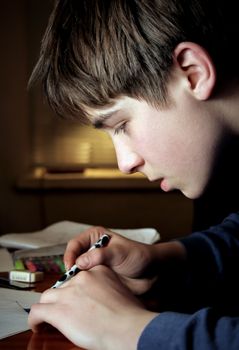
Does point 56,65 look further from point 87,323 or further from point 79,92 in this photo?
point 87,323

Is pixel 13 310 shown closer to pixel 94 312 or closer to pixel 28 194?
pixel 94 312

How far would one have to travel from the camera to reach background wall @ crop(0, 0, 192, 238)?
2.65 m

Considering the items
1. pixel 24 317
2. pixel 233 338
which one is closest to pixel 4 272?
pixel 24 317

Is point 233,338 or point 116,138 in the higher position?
point 116,138

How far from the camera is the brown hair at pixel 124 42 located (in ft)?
2.98

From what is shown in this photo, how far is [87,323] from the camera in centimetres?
71

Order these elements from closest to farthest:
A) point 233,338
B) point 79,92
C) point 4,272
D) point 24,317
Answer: point 233,338 → point 24,317 → point 79,92 → point 4,272

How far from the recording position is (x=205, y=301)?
95cm

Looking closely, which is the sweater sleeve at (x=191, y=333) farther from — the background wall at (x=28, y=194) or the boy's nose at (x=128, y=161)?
the background wall at (x=28, y=194)

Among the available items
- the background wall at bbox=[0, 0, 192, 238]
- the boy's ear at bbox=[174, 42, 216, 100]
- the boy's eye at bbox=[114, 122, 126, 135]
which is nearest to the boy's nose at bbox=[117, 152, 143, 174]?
the boy's eye at bbox=[114, 122, 126, 135]

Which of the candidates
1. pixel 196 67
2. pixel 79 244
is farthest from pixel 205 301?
pixel 196 67

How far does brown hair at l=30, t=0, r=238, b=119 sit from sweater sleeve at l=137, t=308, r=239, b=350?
364 mm

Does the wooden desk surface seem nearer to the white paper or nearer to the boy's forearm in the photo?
the boy's forearm

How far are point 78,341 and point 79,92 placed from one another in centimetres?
41
